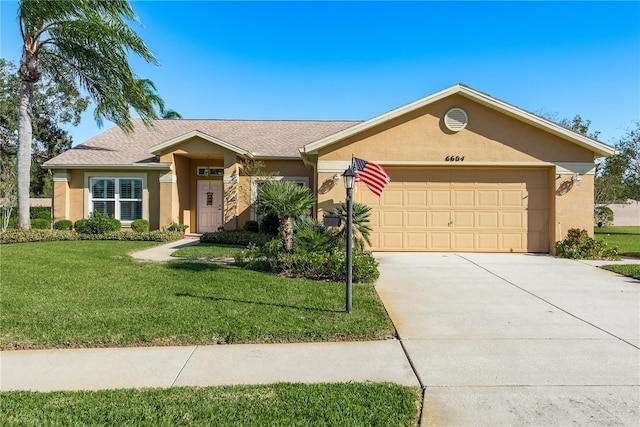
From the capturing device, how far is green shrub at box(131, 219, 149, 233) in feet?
48.7

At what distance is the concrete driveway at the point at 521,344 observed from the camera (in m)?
3.11

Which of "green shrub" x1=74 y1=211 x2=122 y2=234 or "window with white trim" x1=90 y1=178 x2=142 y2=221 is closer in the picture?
"green shrub" x1=74 y1=211 x2=122 y2=234

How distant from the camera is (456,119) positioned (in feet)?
36.9

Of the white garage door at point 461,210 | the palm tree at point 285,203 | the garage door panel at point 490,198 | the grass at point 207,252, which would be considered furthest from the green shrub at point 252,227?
the garage door panel at point 490,198

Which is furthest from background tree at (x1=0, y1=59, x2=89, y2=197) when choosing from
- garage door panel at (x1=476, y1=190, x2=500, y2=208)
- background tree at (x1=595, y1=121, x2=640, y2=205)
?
background tree at (x1=595, y1=121, x2=640, y2=205)

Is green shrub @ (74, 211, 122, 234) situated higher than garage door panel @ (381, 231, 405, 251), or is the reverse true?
green shrub @ (74, 211, 122, 234)

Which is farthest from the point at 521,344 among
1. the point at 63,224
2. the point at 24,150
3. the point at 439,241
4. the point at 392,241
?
the point at 24,150

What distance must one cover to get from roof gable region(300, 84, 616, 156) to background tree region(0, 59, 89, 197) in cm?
2686

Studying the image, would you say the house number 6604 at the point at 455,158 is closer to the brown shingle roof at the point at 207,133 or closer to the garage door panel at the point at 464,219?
the garage door panel at the point at 464,219

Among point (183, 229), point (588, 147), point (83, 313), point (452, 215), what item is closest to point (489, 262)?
point (452, 215)

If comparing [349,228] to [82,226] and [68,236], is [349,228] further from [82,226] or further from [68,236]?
[82,226]

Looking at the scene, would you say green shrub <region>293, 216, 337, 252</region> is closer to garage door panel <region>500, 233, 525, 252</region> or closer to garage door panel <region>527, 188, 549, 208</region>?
garage door panel <region>500, 233, 525, 252</region>

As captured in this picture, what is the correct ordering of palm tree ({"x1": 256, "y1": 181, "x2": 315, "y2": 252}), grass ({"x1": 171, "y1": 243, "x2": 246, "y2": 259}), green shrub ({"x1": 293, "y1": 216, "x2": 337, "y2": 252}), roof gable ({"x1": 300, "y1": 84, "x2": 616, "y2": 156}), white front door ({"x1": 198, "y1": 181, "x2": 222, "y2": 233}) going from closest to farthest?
1. palm tree ({"x1": 256, "y1": 181, "x2": 315, "y2": 252})
2. green shrub ({"x1": 293, "y1": 216, "x2": 337, "y2": 252})
3. grass ({"x1": 171, "y1": 243, "x2": 246, "y2": 259})
4. roof gable ({"x1": 300, "y1": 84, "x2": 616, "y2": 156})
5. white front door ({"x1": 198, "y1": 181, "x2": 222, "y2": 233})

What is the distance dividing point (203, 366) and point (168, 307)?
2.09 metres
